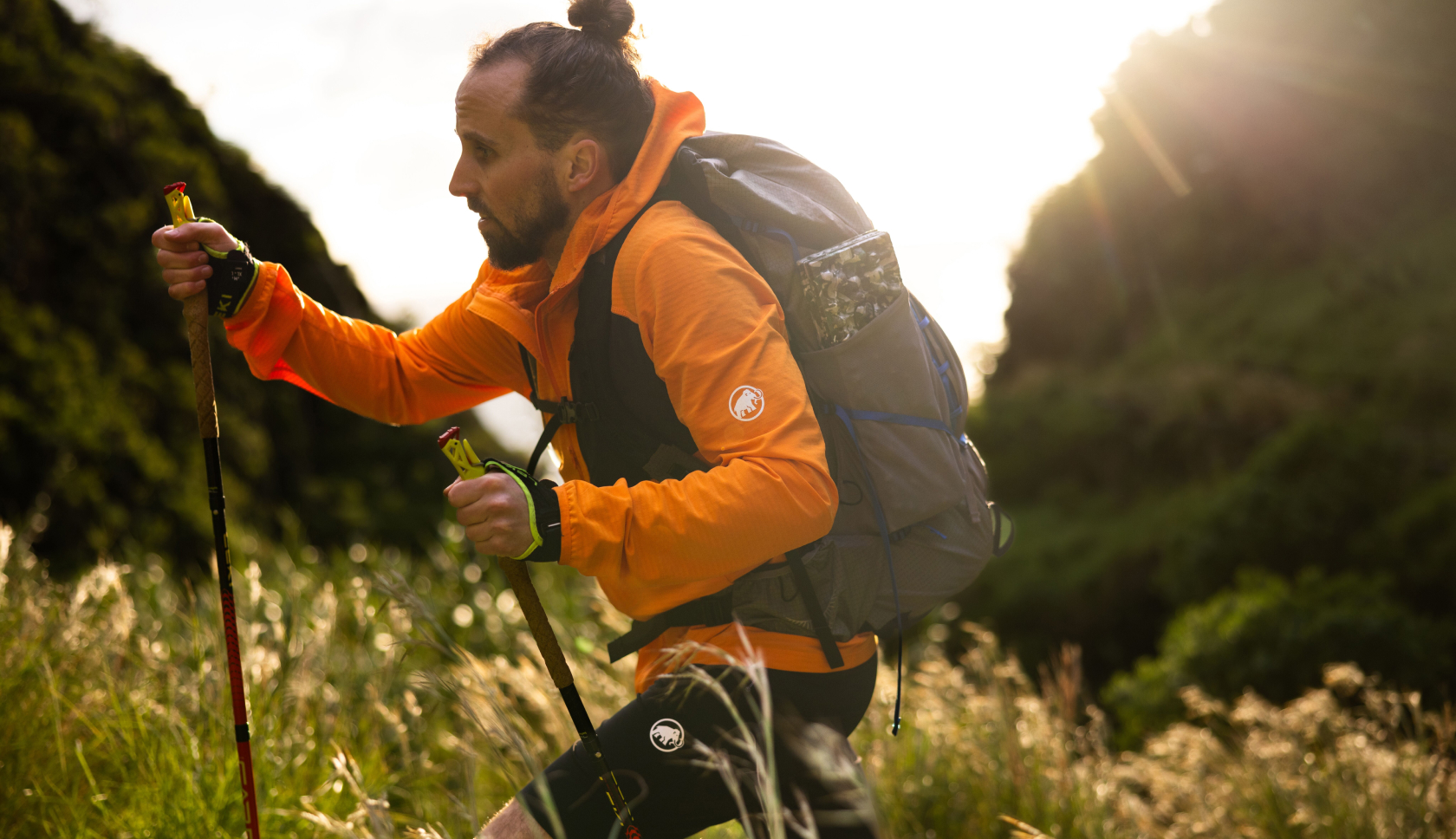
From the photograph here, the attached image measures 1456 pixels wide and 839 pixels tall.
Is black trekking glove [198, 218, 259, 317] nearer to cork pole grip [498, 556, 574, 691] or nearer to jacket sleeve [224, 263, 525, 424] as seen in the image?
jacket sleeve [224, 263, 525, 424]

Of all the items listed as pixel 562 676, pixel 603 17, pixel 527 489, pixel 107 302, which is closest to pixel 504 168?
pixel 603 17

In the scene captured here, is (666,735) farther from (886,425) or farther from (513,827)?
(886,425)

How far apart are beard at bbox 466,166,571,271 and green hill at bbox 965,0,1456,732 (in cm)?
828

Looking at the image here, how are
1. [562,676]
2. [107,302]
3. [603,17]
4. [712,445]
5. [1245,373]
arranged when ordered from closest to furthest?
[712,445]
[562,676]
[603,17]
[107,302]
[1245,373]

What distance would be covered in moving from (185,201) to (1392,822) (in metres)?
3.79

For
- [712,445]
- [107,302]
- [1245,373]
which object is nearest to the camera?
[712,445]

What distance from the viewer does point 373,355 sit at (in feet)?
7.19

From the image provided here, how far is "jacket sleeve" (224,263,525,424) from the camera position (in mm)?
2041

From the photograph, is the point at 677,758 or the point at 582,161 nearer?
the point at 677,758

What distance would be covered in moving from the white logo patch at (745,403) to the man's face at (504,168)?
23.4 inches

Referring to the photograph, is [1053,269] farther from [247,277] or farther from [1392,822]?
[247,277]

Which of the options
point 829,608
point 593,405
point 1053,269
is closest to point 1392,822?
point 829,608

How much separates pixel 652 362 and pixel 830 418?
0.35 metres

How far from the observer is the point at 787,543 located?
1.57 metres
